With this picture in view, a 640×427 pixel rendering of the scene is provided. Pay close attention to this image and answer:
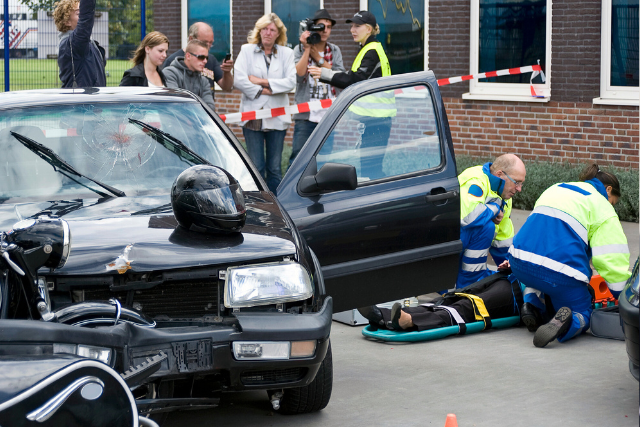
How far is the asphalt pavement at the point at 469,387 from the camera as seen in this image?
4.57 m

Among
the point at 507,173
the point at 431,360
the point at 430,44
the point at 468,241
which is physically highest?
the point at 430,44

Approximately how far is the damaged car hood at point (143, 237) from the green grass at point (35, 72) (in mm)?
10519

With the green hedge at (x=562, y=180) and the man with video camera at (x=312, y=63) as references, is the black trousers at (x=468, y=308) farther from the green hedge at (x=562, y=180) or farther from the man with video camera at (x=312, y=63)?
the green hedge at (x=562, y=180)

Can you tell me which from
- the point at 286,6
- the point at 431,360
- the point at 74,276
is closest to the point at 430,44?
the point at 286,6

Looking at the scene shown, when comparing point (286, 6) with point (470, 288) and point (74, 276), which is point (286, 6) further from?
point (74, 276)

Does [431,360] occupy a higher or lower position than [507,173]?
lower

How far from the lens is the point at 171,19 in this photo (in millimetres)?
16000

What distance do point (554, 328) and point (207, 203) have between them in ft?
9.02

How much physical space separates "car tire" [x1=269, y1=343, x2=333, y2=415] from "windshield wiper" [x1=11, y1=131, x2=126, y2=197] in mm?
1280

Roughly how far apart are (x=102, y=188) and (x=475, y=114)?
27.4 ft

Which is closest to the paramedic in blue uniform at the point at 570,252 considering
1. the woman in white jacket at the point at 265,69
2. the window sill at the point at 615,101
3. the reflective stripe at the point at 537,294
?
the reflective stripe at the point at 537,294

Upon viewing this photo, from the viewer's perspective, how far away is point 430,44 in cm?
1252

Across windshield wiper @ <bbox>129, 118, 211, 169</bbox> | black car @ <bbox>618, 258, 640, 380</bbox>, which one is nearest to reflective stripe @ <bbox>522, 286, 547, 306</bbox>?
black car @ <bbox>618, 258, 640, 380</bbox>

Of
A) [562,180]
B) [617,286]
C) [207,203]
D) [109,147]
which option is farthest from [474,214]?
[562,180]
